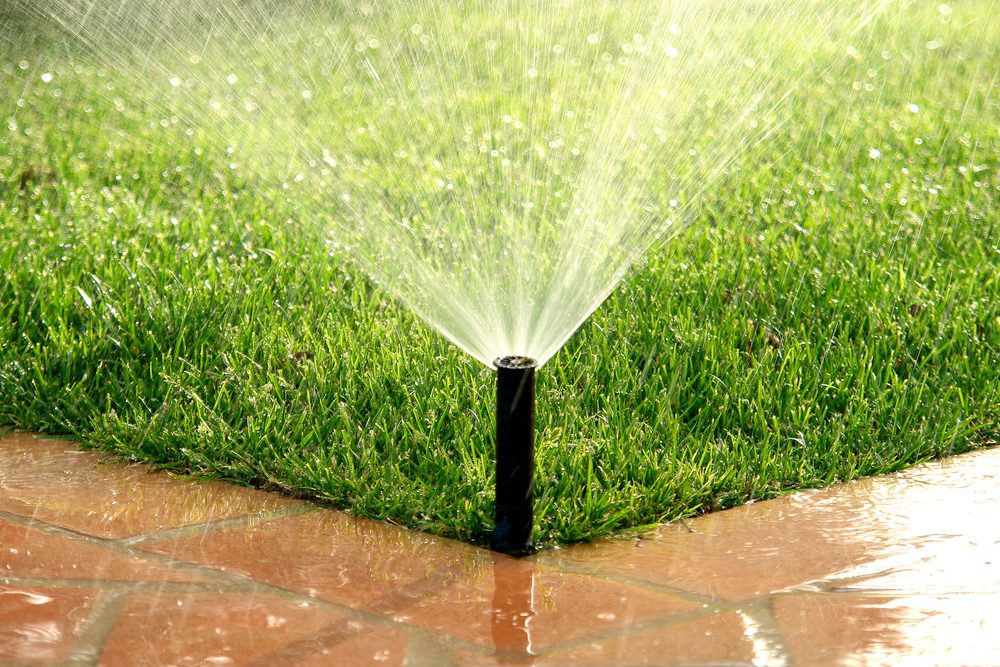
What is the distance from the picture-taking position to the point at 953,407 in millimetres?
3490

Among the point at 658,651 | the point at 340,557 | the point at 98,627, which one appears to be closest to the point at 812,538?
the point at 658,651

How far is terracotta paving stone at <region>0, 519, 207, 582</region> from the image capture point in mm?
2613

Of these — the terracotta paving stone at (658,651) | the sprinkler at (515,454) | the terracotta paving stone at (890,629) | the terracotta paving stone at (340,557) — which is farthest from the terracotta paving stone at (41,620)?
the terracotta paving stone at (890,629)

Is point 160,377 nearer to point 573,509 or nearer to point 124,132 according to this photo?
point 573,509

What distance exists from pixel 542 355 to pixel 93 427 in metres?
1.36

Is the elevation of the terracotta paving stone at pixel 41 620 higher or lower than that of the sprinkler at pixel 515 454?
lower

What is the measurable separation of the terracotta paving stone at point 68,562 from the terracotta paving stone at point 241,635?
0.41 feet

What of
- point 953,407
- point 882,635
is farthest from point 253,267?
point 882,635

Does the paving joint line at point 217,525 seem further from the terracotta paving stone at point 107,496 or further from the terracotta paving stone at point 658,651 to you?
the terracotta paving stone at point 658,651

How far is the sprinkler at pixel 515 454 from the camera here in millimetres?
2613

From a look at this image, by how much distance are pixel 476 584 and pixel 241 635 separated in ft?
1.59

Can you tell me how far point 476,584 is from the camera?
258 centimetres

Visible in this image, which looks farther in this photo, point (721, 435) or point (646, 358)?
point (646, 358)

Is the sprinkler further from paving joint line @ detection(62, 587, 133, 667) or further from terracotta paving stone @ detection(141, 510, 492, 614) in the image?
paving joint line @ detection(62, 587, 133, 667)
